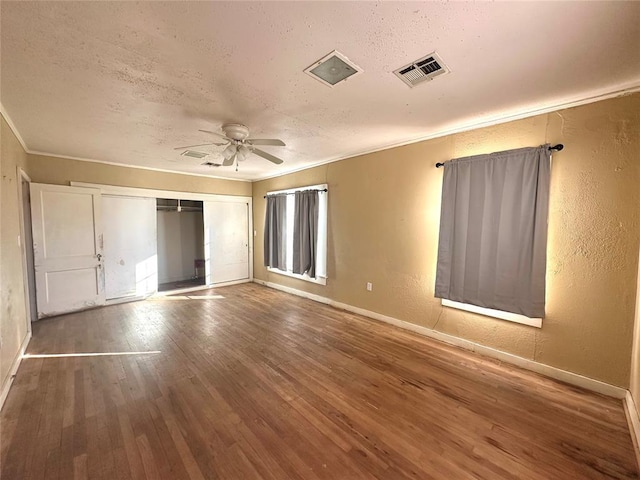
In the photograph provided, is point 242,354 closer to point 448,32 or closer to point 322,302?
point 322,302

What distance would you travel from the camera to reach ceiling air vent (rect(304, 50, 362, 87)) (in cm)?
175

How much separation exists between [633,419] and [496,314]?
1.10m

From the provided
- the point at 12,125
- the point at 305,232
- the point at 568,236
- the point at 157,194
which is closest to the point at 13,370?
the point at 12,125

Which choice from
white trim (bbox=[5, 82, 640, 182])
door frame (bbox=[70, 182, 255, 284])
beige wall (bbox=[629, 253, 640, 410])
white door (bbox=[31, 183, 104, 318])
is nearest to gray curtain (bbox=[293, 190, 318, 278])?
white trim (bbox=[5, 82, 640, 182])

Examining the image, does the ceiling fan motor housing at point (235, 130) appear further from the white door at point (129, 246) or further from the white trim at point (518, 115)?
the white door at point (129, 246)

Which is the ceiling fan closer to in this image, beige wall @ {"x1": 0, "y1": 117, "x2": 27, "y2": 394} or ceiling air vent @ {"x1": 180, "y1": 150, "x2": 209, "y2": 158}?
ceiling air vent @ {"x1": 180, "y1": 150, "x2": 209, "y2": 158}

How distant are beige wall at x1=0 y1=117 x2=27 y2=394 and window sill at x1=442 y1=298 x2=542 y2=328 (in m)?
4.33

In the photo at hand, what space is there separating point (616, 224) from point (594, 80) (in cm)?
118

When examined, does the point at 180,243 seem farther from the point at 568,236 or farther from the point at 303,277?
the point at 568,236

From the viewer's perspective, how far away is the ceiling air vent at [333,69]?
1.75m

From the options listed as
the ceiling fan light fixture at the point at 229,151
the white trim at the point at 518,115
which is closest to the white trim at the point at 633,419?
the white trim at the point at 518,115

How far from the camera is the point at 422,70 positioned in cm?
187

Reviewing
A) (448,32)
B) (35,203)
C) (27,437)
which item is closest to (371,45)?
(448,32)

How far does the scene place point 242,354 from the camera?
2875mm
